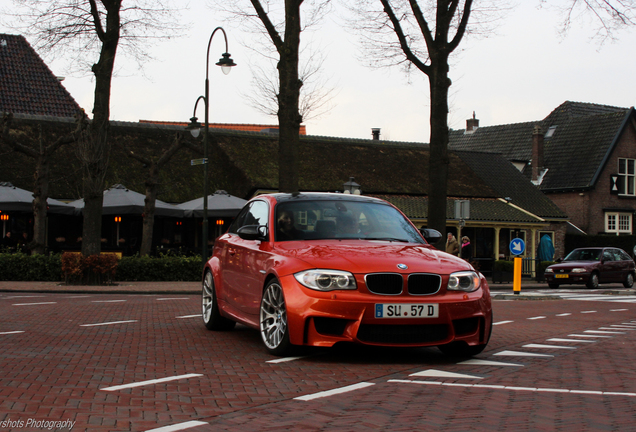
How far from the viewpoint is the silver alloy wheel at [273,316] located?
7.18m

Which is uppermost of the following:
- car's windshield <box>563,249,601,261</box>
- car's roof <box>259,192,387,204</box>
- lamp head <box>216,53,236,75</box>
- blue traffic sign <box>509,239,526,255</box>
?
lamp head <box>216,53,236,75</box>

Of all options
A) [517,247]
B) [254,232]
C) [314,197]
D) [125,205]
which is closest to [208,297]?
[254,232]

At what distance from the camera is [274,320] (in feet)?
24.4

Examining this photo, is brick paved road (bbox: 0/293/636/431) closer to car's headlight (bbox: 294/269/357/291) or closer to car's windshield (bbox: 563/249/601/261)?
car's headlight (bbox: 294/269/357/291)

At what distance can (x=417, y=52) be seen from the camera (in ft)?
69.9

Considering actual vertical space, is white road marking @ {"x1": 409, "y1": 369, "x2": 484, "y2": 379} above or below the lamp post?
below

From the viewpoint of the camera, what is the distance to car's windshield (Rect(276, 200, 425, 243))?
8.02 m

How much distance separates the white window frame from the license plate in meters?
41.9

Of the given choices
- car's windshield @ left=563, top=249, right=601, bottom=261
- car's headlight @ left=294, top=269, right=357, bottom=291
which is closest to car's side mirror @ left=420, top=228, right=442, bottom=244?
car's headlight @ left=294, top=269, right=357, bottom=291

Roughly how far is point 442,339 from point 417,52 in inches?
608

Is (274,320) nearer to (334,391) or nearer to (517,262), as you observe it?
(334,391)

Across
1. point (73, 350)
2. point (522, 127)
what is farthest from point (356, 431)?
point (522, 127)

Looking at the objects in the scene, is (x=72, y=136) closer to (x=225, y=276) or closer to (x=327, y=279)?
(x=225, y=276)

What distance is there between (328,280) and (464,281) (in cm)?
135
